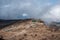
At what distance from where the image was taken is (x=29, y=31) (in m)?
14.3

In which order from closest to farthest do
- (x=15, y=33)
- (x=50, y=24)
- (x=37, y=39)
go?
(x=37, y=39), (x=15, y=33), (x=50, y=24)

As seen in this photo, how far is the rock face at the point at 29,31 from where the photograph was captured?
13.3 meters

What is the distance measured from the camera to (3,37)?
13.4 meters

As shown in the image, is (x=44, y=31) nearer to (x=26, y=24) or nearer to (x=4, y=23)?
(x=26, y=24)

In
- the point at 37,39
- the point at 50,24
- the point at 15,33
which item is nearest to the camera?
the point at 37,39

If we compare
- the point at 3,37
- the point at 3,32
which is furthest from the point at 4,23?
the point at 3,37

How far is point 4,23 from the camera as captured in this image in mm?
14938

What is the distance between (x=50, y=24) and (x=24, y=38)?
10.1 ft

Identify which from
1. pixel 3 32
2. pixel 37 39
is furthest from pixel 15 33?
pixel 37 39

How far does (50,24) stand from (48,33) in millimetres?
1263

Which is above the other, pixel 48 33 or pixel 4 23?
pixel 4 23

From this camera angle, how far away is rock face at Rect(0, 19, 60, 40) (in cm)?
1331

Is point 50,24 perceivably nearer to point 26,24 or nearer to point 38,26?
point 38,26

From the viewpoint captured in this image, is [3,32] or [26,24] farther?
[26,24]
